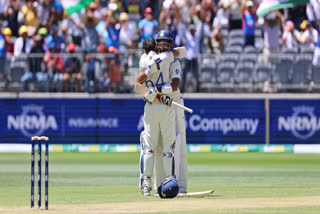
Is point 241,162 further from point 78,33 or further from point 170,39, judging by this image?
point 170,39

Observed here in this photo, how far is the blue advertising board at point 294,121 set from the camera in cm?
2509

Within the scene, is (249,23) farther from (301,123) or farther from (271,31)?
(301,123)

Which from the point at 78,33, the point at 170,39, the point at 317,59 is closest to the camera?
the point at 170,39

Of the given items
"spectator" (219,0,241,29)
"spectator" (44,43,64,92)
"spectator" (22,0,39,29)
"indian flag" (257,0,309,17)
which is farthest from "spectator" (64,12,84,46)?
"indian flag" (257,0,309,17)

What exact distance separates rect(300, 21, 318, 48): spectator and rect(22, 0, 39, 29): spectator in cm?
773

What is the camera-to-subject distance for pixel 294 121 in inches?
996

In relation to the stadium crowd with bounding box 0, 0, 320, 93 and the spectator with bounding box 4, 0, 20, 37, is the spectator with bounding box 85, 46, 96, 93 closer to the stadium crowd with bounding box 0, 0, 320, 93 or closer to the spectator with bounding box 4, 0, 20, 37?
the stadium crowd with bounding box 0, 0, 320, 93

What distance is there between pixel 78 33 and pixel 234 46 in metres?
4.56

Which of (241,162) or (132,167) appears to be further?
(241,162)

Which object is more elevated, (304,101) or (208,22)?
(208,22)

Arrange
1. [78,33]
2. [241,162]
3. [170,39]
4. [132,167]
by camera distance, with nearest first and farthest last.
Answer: [170,39] < [132,167] < [241,162] < [78,33]

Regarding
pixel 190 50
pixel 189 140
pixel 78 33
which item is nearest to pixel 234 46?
pixel 190 50

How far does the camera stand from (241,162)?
2147 centimetres

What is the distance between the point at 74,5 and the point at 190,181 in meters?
12.9
